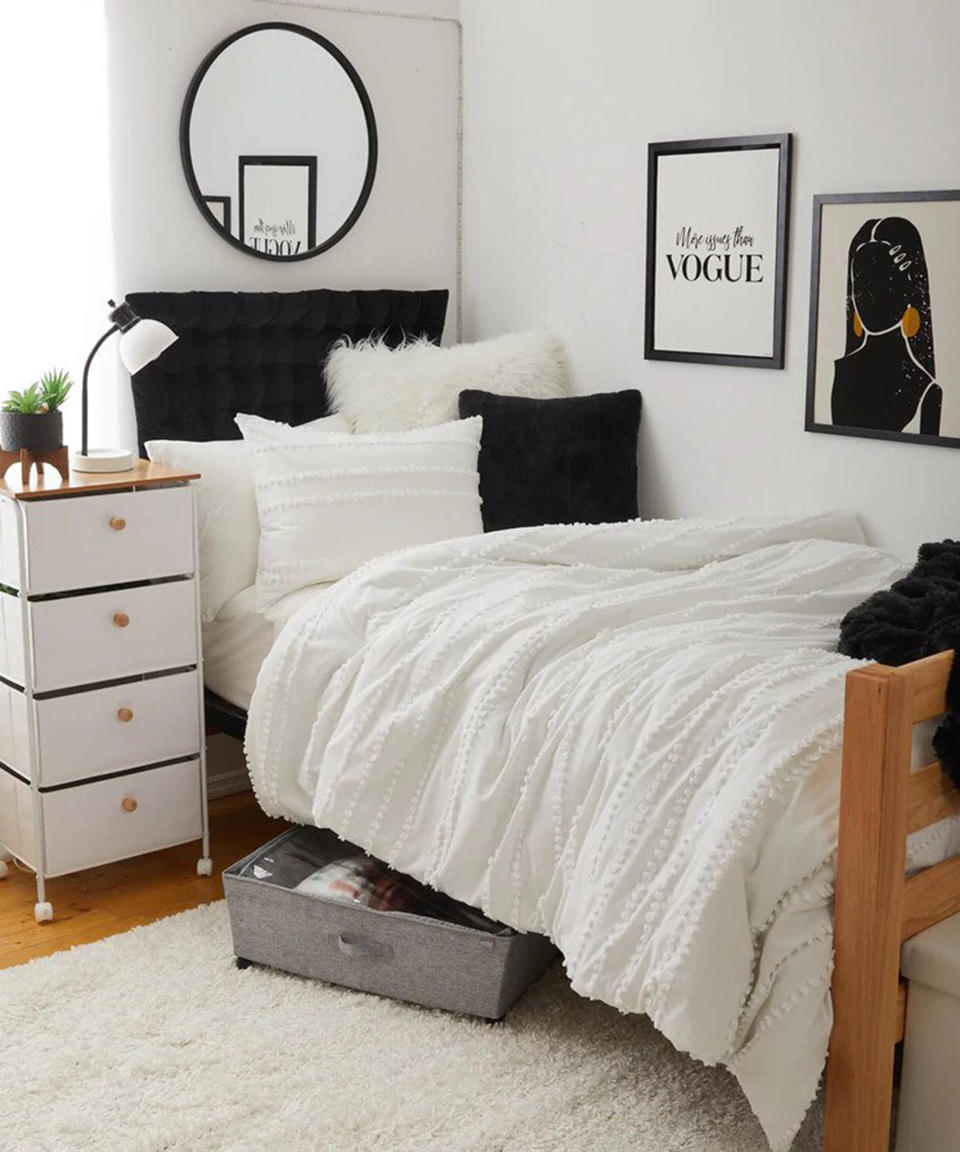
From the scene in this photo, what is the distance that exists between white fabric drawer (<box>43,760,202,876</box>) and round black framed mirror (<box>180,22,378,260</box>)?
1325 mm

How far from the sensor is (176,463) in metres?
3.10

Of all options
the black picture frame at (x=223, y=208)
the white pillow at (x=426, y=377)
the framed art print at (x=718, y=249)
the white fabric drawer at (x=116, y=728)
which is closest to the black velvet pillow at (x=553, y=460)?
the white pillow at (x=426, y=377)

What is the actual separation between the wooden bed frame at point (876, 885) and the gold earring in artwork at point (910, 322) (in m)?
1.15

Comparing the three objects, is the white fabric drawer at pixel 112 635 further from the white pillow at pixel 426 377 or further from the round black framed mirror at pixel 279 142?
the round black framed mirror at pixel 279 142

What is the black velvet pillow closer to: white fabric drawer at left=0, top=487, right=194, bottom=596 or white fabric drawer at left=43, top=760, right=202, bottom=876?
white fabric drawer at left=0, top=487, right=194, bottom=596

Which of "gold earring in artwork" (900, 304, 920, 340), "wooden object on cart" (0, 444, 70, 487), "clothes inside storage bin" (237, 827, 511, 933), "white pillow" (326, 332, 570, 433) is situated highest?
"gold earring in artwork" (900, 304, 920, 340)

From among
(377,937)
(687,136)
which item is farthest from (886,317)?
(377,937)

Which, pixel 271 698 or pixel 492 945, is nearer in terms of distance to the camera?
pixel 492 945

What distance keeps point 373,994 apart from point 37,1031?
0.57 meters

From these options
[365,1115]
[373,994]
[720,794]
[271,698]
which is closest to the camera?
[720,794]

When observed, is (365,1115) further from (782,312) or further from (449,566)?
(782,312)

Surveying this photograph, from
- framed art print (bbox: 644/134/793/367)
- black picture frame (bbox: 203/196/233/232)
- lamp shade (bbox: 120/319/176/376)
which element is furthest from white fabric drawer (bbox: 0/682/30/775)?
framed art print (bbox: 644/134/793/367)

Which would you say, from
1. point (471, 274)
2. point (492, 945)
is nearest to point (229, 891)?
point (492, 945)

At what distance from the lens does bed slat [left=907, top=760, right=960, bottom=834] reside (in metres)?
1.92
